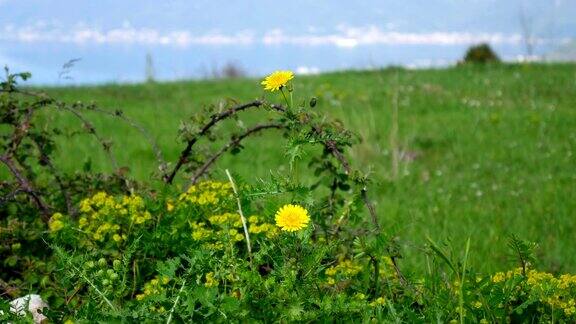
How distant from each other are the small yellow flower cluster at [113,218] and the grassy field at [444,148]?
63cm

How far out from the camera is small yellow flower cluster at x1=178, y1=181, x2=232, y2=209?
348cm

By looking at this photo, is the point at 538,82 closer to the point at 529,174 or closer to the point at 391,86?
the point at 391,86

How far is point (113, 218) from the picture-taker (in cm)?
349

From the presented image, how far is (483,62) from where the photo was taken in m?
21.0

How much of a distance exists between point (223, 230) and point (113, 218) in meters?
0.69

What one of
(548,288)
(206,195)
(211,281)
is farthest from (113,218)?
(548,288)

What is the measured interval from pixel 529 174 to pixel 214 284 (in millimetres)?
5980

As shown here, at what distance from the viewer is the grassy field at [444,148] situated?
230 inches

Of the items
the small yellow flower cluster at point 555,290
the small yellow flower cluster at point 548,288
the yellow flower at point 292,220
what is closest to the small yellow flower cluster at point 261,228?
the yellow flower at point 292,220

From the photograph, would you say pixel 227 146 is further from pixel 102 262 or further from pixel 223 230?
pixel 102 262

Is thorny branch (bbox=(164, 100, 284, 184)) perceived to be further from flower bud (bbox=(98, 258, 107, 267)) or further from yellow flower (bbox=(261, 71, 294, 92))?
flower bud (bbox=(98, 258, 107, 267))

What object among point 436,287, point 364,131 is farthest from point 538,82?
point 436,287

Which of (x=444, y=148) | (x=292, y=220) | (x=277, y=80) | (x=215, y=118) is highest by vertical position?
(x=277, y=80)

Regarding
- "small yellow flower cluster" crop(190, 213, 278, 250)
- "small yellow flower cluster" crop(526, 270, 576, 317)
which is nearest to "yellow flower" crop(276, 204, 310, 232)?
"small yellow flower cluster" crop(190, 213, 278, 250)
